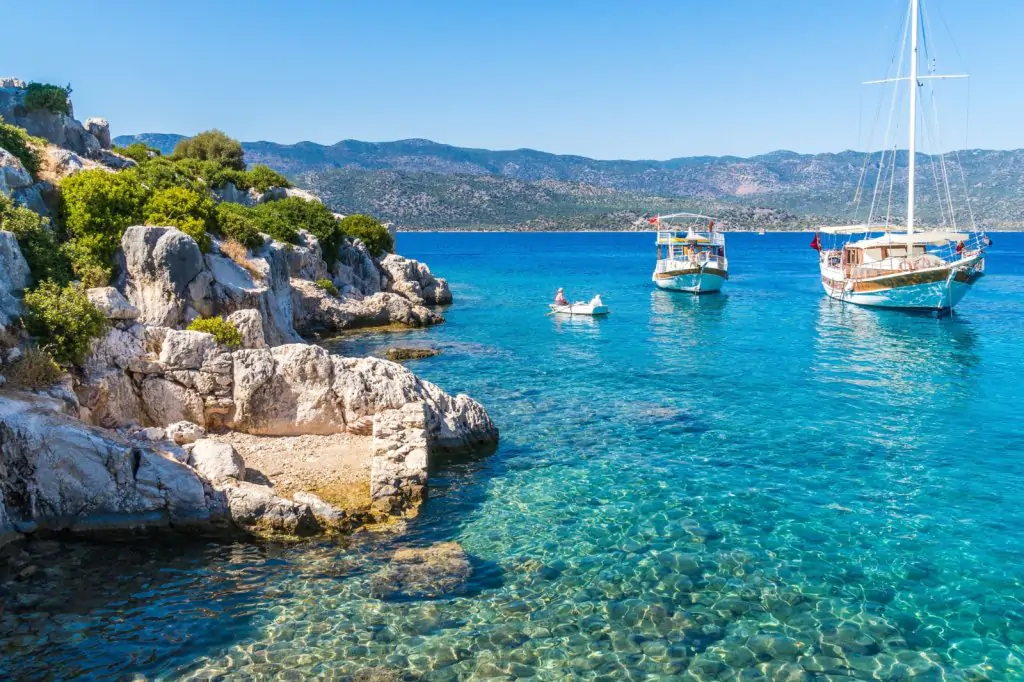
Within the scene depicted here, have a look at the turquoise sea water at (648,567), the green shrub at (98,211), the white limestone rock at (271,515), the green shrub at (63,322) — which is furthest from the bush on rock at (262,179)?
the white limestone rock at (271,515)

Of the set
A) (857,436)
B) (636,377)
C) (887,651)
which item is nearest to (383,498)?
(887,651)

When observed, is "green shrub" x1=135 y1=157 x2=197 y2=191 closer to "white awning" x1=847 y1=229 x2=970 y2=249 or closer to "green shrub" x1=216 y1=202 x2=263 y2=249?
"green shrub" x1=216 y1=202 x2=263 y2=249

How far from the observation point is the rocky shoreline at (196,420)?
42.2ft

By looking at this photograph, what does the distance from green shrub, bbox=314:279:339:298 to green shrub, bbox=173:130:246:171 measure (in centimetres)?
1939

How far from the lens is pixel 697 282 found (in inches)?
2346

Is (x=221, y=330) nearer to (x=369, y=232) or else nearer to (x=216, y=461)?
(x=216, y=461)

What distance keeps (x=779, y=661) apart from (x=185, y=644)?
26.8 feet

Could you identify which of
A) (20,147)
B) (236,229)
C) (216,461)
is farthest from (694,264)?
(216,461)

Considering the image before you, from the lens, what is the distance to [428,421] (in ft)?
57.6

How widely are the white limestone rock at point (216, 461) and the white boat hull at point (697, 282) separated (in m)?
50.0

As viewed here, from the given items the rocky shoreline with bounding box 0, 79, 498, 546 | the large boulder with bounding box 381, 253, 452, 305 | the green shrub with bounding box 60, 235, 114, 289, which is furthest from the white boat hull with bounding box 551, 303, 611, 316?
the green shrub with bounding box 60, 235, 114, 289

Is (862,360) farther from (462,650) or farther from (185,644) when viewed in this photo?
(185,644)

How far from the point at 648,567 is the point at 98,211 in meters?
18.9

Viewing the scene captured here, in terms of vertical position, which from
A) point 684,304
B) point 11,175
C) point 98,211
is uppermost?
point 11,175
